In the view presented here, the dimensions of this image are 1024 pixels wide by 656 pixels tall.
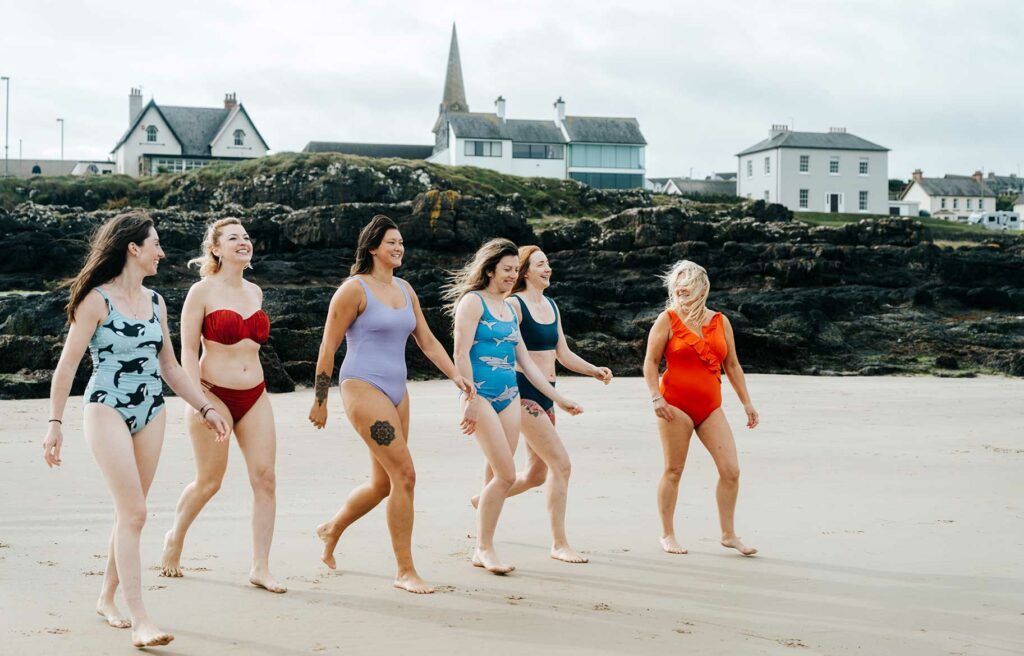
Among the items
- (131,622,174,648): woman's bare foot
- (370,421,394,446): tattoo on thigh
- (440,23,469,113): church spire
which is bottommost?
(131,622,174,648): woman's bare foot

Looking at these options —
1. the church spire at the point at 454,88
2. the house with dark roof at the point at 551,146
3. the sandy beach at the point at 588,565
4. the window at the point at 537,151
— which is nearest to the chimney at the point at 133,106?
the house with dark roof at the point at 551,146

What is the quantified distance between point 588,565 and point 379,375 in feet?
6.10

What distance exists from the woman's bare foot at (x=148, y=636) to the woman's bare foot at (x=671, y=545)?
3.42 m

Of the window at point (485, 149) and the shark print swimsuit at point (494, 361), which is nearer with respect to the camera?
the shark print swimsuit at point (494, 361)

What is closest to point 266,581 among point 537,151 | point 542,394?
point 542,394

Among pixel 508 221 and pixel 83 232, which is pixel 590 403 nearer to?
pixel 508 221

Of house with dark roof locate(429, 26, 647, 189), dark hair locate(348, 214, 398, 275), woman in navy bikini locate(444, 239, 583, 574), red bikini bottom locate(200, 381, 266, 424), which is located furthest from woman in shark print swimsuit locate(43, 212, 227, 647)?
house with dark roof locate(429, 26, 647, 189)

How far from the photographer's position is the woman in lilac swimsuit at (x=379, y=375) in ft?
19.7

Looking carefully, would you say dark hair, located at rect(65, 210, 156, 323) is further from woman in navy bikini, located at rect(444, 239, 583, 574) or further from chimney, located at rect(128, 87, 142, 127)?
chimney, located at rect(128, 87, 142, 127)

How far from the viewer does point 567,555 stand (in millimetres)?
6848

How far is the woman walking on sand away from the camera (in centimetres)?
698

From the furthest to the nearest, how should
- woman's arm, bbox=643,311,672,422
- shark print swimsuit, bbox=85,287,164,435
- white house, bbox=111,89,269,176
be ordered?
white house, bbox=111,89,269,176 → woman's arm, bbox=643,311,672,422 → shark print swimsuit, bbox=85,287,164,435

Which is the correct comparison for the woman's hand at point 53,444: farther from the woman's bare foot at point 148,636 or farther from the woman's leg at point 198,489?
the woman's leg at point 198,489

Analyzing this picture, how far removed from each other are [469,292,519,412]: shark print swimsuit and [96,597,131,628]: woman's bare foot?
249 centimetres
